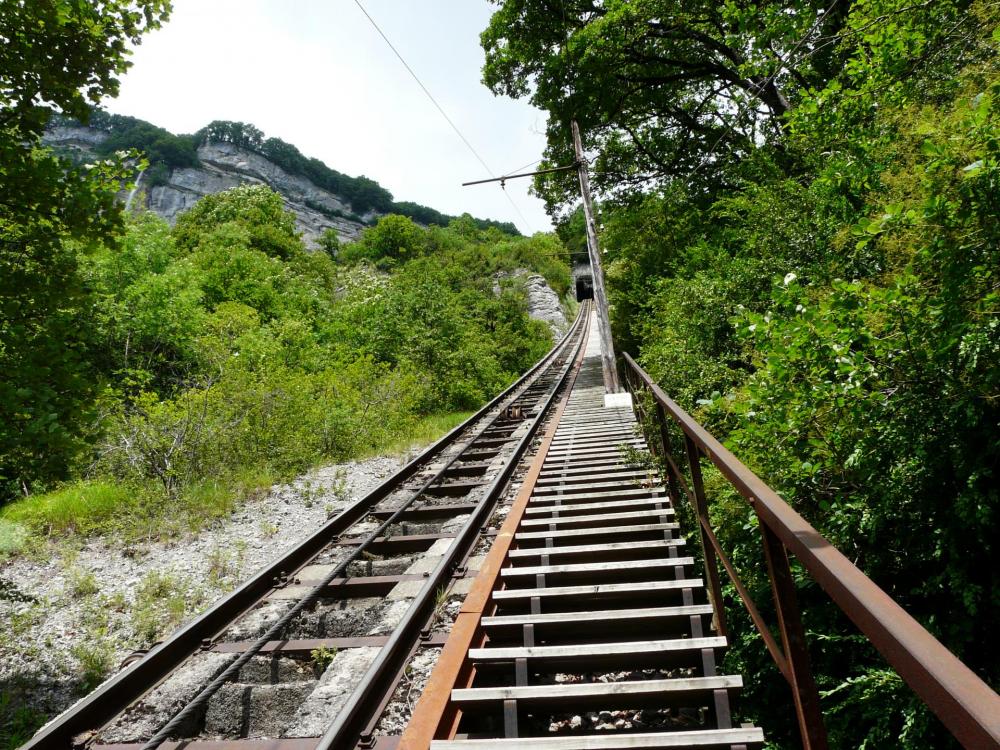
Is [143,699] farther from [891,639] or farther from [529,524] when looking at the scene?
[891,639]

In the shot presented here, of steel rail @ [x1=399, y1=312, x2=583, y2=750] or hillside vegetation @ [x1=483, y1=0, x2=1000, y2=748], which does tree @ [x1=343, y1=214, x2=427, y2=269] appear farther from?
steel rail @ [x1=399, y1=312, x2=583, y2=750]

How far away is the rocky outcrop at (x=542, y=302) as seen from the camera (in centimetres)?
3923

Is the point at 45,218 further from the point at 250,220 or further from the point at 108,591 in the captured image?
the point at 250,220

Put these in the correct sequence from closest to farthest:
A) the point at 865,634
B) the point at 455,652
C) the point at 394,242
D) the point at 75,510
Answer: the point at 865,634 < the point at 455,652 < the point at 75,510 < the point at 394,242

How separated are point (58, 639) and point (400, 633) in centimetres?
307

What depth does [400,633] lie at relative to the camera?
328 centimetres

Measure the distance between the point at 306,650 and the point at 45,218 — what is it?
12.6 ft

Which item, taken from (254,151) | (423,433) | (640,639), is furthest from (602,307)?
(254,151)

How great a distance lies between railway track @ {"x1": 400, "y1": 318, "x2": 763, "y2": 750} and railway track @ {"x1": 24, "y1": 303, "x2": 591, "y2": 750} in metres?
0.38

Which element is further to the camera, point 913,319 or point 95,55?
point 95,55

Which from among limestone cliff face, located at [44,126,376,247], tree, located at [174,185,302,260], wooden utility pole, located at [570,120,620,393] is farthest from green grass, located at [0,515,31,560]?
limestone cliff face, located at [44,126,376,247]

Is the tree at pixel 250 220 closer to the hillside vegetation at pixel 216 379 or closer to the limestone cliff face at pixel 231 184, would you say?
the hillside vegetation at pixel 216 379

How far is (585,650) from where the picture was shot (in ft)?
9.73

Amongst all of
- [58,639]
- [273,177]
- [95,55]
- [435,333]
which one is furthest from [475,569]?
[273,177]
